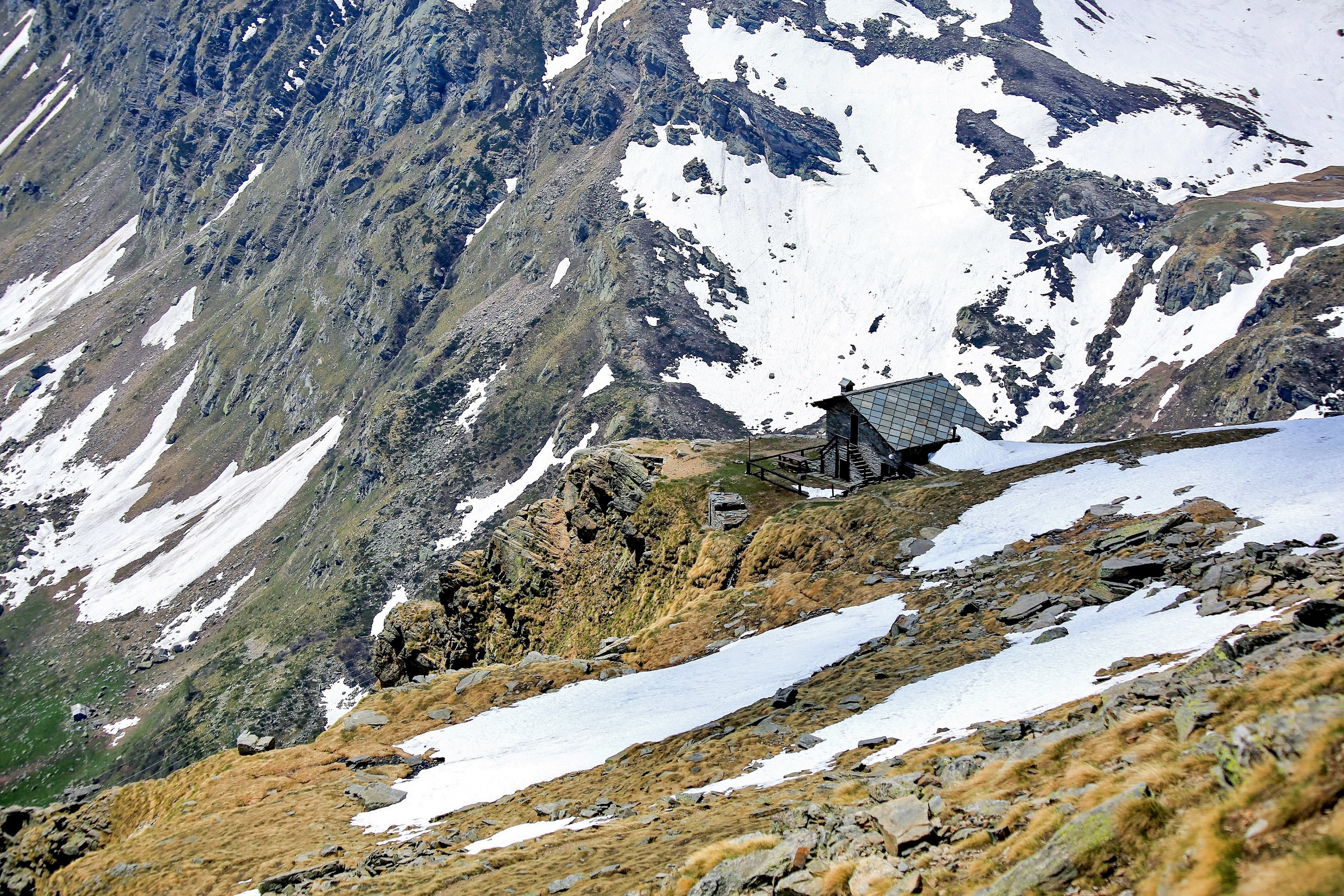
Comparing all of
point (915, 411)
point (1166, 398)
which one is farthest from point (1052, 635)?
point (1166, 398)

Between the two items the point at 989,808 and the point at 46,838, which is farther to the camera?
the point at 46,838

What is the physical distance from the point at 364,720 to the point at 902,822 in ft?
90.1

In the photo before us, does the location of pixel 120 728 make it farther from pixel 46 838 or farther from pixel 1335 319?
pixel 1335 319

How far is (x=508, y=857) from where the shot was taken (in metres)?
17.2

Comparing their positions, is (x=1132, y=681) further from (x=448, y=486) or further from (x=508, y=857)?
(x=448, y=486)

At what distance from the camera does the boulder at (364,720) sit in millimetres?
31984

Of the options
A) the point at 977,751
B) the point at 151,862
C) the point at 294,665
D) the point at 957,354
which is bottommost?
the point at 957,354

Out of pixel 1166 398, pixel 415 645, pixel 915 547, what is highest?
pixel 415 645

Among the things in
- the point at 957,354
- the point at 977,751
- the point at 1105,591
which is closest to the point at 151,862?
the point at 977,751

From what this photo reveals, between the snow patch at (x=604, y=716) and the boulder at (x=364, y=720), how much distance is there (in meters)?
3.18

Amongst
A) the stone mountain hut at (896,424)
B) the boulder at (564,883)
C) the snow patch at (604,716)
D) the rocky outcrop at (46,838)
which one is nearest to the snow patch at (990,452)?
the stone mountain hut at (896,424)

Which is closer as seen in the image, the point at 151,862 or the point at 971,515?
the point at 151,862

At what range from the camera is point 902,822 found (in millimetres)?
10688

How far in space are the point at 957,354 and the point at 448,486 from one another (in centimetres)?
12201
